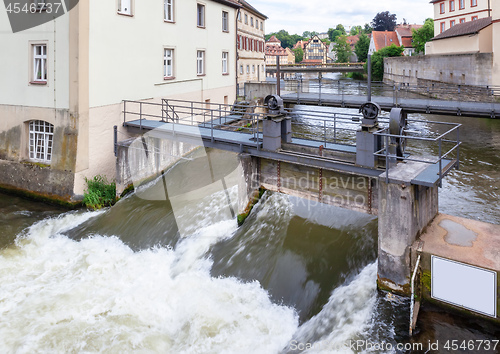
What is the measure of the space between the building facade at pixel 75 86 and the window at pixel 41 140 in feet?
0.12

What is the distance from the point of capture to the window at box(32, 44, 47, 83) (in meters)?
15.2

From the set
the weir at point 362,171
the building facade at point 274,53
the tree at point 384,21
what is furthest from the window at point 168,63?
the building facade at point 274,53

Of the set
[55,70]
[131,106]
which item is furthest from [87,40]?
[131,106]

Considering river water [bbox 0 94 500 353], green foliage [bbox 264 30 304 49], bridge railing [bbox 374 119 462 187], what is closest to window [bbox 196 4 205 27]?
river water [bbox 0 94 500 353]

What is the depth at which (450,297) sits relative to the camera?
282 inches

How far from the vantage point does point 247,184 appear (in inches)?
467

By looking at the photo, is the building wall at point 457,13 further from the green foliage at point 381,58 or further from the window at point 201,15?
the window at point 201,15

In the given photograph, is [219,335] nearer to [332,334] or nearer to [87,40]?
[332,334]

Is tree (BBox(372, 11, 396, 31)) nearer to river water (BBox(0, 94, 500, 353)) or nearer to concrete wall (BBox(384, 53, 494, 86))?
concrete wall (BBox(384, 53, 494, 86))

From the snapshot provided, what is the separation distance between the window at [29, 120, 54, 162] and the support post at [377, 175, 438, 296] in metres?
12.4

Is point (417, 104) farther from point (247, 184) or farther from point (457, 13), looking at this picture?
point (457, 13)

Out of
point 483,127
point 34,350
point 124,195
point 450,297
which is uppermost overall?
point 483,127

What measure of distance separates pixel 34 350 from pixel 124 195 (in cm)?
752

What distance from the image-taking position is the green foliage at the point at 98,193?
1449cm
